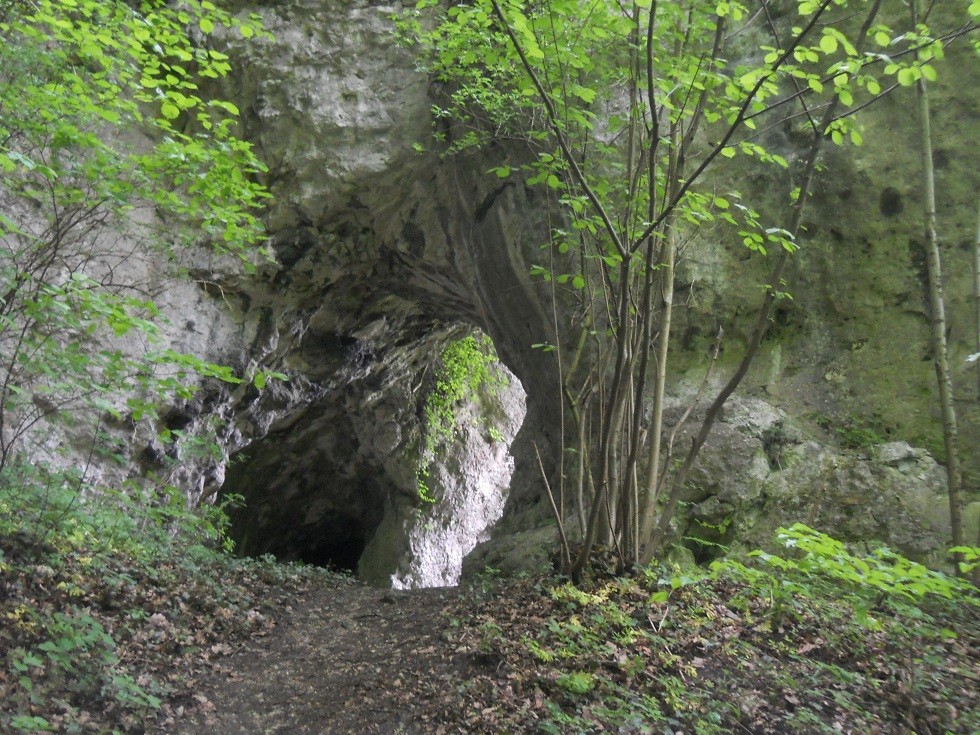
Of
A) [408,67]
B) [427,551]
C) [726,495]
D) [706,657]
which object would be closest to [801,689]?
[706,657]

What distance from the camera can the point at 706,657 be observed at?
12.4ft

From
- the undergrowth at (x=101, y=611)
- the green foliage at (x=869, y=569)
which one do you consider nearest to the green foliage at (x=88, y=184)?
the undergrowth at (x=101, y=611)

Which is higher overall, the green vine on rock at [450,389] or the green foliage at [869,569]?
the green vine on rock at [450,389]

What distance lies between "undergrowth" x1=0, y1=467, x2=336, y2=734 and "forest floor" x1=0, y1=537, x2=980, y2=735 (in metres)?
0.01

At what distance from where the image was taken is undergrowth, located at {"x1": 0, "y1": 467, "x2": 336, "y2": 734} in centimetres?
332

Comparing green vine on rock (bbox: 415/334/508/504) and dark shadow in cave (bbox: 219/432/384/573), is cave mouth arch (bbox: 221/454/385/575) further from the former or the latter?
green vine on rock (bbox: 415/334/508/504)

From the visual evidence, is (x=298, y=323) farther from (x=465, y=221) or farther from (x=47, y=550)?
(x=47, y=550)

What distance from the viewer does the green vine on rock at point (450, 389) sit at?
14.2m

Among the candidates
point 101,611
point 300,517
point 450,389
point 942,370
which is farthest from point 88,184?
point 300,517

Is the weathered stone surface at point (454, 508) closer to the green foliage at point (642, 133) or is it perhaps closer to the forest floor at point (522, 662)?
the green foliage at point (642, 133)

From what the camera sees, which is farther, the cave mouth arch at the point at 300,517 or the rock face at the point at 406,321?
the cave mouth arch at the point at 300,517

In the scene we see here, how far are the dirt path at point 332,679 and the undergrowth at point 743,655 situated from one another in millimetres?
353

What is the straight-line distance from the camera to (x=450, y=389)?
14789 mm

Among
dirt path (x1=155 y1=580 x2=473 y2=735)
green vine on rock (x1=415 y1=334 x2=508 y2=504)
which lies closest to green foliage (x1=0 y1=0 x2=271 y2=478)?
dirt path (x1=155 y1=580 x2=473 y2=735)
